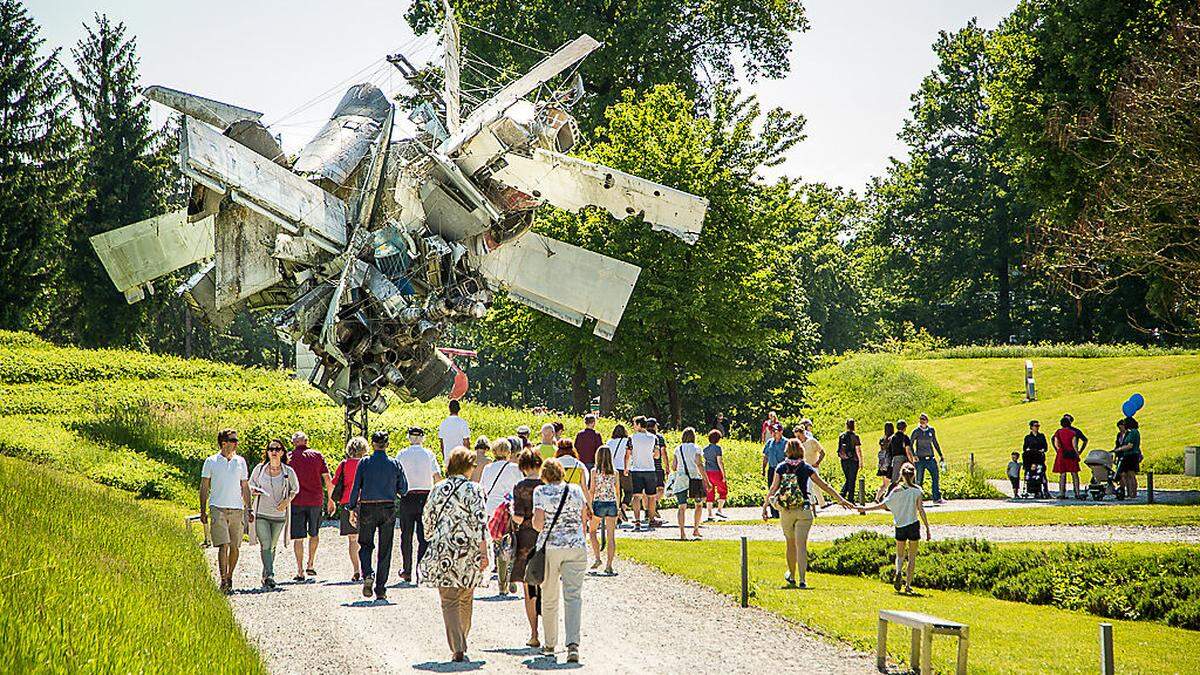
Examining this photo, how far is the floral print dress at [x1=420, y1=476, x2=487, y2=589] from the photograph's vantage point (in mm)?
11000

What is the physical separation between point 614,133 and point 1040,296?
42.8m

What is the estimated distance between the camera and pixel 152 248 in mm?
25844

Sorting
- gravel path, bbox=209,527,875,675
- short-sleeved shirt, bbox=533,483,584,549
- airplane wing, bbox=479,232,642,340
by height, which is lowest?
gravel path, bbox=209,527,875,675

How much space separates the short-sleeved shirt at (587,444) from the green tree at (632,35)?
26726 mm

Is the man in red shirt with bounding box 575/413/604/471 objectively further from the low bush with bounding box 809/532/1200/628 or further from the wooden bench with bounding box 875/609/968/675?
the wooden bench with bounding box 875/609/968/675

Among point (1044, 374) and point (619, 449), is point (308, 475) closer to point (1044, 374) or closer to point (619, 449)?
point (619, 449)

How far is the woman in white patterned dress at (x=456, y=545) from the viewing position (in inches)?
433

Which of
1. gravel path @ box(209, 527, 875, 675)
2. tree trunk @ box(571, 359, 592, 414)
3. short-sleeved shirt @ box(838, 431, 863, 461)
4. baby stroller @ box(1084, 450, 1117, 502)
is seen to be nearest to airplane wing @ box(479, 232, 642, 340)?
short-sleeved shirt @ box(838, 431, 863, 461)

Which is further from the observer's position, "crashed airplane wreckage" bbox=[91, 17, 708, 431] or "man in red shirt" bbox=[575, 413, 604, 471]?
"crashed airplane wreckage" bbox=[91, 17, 708, 431]

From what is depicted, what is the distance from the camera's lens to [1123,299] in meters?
62.6

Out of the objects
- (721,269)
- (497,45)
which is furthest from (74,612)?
(497,45)

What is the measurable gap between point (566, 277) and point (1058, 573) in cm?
1347

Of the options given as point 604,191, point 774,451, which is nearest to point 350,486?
point 774,451

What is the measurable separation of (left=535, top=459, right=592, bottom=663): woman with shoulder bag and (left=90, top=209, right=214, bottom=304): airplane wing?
1663 centimetres
